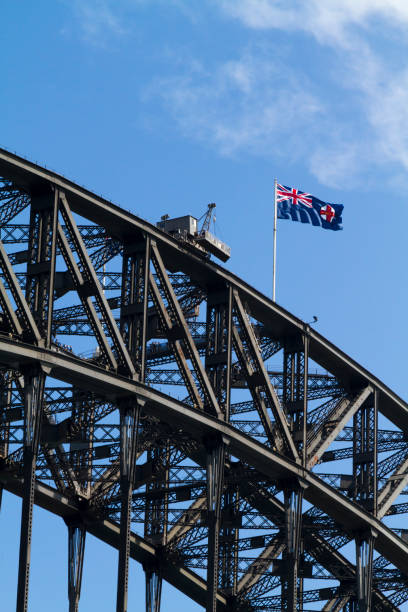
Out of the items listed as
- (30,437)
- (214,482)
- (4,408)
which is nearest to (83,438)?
(4,408)

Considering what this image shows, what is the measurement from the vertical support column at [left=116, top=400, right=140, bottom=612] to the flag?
2477 centimetres

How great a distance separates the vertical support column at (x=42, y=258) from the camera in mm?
73375

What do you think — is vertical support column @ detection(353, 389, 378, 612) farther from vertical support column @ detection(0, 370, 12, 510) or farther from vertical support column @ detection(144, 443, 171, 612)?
vertical support column @ detection(0, 370, 12, 510)

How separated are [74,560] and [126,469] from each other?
14.1m

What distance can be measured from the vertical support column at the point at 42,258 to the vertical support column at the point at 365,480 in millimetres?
31607

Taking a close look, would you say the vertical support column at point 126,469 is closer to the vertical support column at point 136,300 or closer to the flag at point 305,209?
the vertical support column at point 136,300

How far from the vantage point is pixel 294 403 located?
301 ft

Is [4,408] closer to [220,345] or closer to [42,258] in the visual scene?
[42,258]

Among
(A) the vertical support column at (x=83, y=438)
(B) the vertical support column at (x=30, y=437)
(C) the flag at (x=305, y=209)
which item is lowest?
(B) the vertical support column at (x=30, y=437)

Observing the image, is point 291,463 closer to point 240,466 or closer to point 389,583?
point 240,466

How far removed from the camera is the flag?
9706cm

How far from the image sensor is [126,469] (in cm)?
7594

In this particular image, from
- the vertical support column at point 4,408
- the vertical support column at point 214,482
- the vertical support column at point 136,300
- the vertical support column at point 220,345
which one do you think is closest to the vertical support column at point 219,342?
the vertical support column at point 220,345

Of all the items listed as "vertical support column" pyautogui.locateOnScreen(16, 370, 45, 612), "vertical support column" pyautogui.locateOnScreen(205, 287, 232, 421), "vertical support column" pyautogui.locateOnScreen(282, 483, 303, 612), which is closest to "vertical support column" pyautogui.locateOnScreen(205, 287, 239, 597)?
"vertical support column" pyautogui.locateOnScreen(205, 287, 232, 421)
